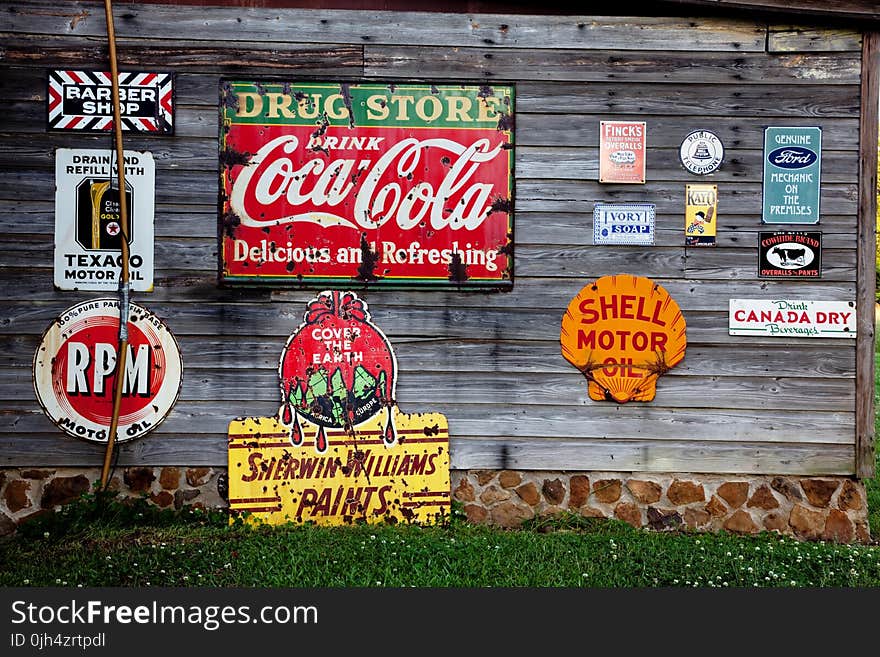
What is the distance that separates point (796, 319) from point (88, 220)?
531 centimetres

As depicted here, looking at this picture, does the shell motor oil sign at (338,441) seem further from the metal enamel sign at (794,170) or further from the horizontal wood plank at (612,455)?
the metal enamel sign at (794,170)

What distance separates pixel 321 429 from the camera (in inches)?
224

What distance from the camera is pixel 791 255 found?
5730 millimetres

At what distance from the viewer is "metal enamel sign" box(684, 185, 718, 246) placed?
574 cm

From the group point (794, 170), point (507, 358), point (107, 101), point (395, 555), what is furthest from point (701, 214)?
point (107, 101)

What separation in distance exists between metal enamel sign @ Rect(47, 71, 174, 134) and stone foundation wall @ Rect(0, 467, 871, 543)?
255 cm

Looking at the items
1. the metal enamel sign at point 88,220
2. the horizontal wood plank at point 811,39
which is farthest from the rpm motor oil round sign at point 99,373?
the horizontal wood plank at point 811,39

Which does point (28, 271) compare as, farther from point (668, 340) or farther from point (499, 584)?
point (668, 340)

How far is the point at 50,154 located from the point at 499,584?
174 inches

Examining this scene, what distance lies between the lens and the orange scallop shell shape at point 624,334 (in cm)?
574

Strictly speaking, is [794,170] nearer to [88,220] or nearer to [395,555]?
[395,555]

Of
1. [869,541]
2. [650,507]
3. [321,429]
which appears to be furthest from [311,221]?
[869,541]

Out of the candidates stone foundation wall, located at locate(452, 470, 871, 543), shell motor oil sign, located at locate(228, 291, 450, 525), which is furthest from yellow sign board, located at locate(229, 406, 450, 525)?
stone foundation wall, located at locate(452, 470, 871, 543)

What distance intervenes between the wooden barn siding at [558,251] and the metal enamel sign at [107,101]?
0.11m
